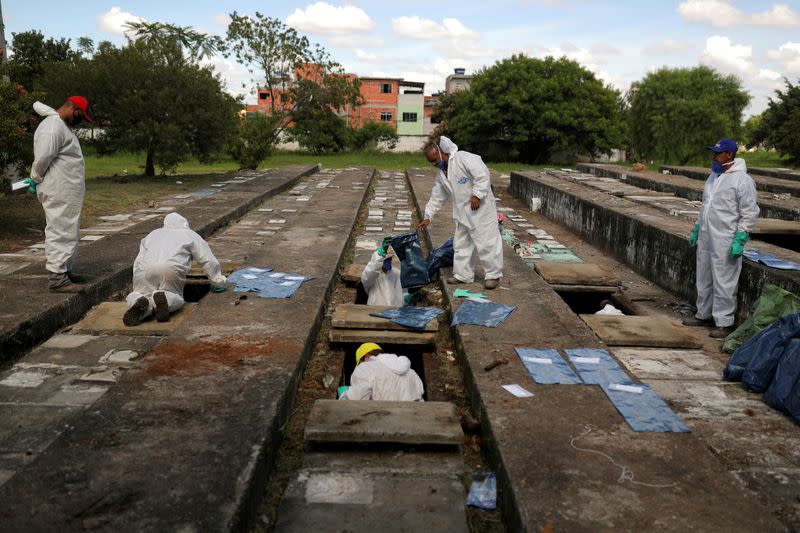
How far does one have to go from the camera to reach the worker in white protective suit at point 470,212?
258 inches

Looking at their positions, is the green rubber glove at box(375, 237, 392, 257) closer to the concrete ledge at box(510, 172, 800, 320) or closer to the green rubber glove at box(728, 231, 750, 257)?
the green rubber glove at box(728, 231, 750, 257)

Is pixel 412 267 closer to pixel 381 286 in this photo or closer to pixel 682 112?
pixel 381 286

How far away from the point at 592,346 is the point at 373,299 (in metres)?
2.59

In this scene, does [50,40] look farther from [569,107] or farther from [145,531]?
[145,531]

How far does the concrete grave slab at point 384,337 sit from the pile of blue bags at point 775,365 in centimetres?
240

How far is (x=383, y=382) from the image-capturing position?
4273 millimetres

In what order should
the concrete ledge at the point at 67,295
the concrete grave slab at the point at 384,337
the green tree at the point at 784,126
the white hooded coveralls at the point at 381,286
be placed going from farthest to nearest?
the green tree at the point at 784,126
the white hooded coveralls at the point at 381,286
the concrete grave slab at the point at 384,337
the concrete ledge at the point at 67,295

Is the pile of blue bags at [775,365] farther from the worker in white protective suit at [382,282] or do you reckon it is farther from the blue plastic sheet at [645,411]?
the worker in white protective suit at [382,282]

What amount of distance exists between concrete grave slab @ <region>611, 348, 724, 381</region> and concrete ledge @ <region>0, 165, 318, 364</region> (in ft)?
15.8

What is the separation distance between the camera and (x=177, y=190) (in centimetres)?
1580

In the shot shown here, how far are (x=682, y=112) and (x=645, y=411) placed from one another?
3155cm

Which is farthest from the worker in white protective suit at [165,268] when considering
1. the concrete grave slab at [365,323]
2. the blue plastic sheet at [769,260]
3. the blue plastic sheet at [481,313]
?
the blue plastic sheet at [769,260]

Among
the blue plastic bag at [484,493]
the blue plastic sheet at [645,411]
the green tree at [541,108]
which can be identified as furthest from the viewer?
the green tree at [541,108]

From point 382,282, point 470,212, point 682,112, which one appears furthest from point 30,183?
point 682,112
